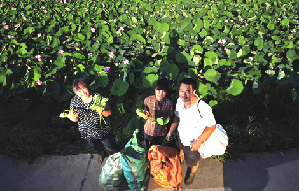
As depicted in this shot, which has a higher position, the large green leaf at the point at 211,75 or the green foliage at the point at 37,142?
the large green leaf at the point at 211,75

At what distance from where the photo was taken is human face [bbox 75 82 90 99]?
211 centimetres

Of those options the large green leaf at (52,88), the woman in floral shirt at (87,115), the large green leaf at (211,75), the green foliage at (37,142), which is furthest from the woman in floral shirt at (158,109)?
the large green leaf at (52,88)

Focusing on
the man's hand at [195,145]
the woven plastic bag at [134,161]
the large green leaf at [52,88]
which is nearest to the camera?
the man's hand at [195,145]

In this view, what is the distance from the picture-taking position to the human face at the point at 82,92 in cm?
211

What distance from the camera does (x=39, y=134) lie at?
10.7ft

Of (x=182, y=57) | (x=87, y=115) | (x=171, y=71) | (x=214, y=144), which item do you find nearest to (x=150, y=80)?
(x=171, y=71)

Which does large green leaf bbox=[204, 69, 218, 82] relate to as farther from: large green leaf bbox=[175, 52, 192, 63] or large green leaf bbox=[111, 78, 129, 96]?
large green leaf bbox=[111, 78, 129, 96]

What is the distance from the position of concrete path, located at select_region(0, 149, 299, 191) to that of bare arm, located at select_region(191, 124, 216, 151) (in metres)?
0.81

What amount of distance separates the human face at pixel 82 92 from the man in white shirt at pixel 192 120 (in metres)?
1.04

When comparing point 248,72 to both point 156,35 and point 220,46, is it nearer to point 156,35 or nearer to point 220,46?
point 220,46

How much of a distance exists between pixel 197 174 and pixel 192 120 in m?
1.10

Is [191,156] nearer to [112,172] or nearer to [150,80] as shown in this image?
[112,172]

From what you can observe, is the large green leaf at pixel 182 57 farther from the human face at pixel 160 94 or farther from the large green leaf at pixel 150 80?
the human face at pixel 160 94

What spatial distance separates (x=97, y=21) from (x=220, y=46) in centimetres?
320
